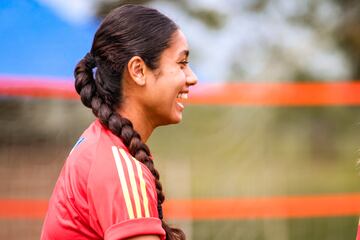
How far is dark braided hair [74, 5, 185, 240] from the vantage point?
1.96 metres

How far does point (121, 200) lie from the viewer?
1.76 metres

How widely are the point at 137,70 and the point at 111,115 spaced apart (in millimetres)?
138

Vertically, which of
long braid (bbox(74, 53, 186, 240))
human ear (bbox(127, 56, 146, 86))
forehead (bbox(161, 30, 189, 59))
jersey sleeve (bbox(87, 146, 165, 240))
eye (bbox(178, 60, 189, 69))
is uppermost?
forehead (bbox(161, 30, 189, 59))

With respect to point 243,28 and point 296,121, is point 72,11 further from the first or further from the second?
point 243,28

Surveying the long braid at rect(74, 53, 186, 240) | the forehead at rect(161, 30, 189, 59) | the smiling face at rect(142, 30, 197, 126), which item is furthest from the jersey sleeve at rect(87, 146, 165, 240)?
the forehead at rect(161, 30, 189, 59)

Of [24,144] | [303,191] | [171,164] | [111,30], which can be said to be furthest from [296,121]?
[111,30]

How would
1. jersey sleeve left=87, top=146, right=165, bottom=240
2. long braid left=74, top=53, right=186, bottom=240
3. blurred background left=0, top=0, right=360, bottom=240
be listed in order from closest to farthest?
jersey sleeve left=87, top=146, right=165, bottom=240 < long braid left=74, top=53, right=186, bottom=240 < blurred background left=0, top=0, right=360, bottom=240

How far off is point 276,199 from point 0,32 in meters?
2.35

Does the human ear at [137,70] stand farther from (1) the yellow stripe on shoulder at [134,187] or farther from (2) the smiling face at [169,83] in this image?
(1) the yellow stripe on shoulder at [134,187]

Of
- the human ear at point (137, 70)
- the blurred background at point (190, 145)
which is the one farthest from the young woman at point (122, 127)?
the blurred background at point (190, 145)

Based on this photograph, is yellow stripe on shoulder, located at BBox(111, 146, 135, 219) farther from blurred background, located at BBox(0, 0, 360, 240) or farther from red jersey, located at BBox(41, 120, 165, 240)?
blurred background, located at BBox(0, 0, 360, 240)

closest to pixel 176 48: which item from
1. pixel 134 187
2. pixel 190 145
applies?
pixel 134 187

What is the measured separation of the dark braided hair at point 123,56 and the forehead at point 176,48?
0.04 feet

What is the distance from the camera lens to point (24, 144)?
16.9 feet
